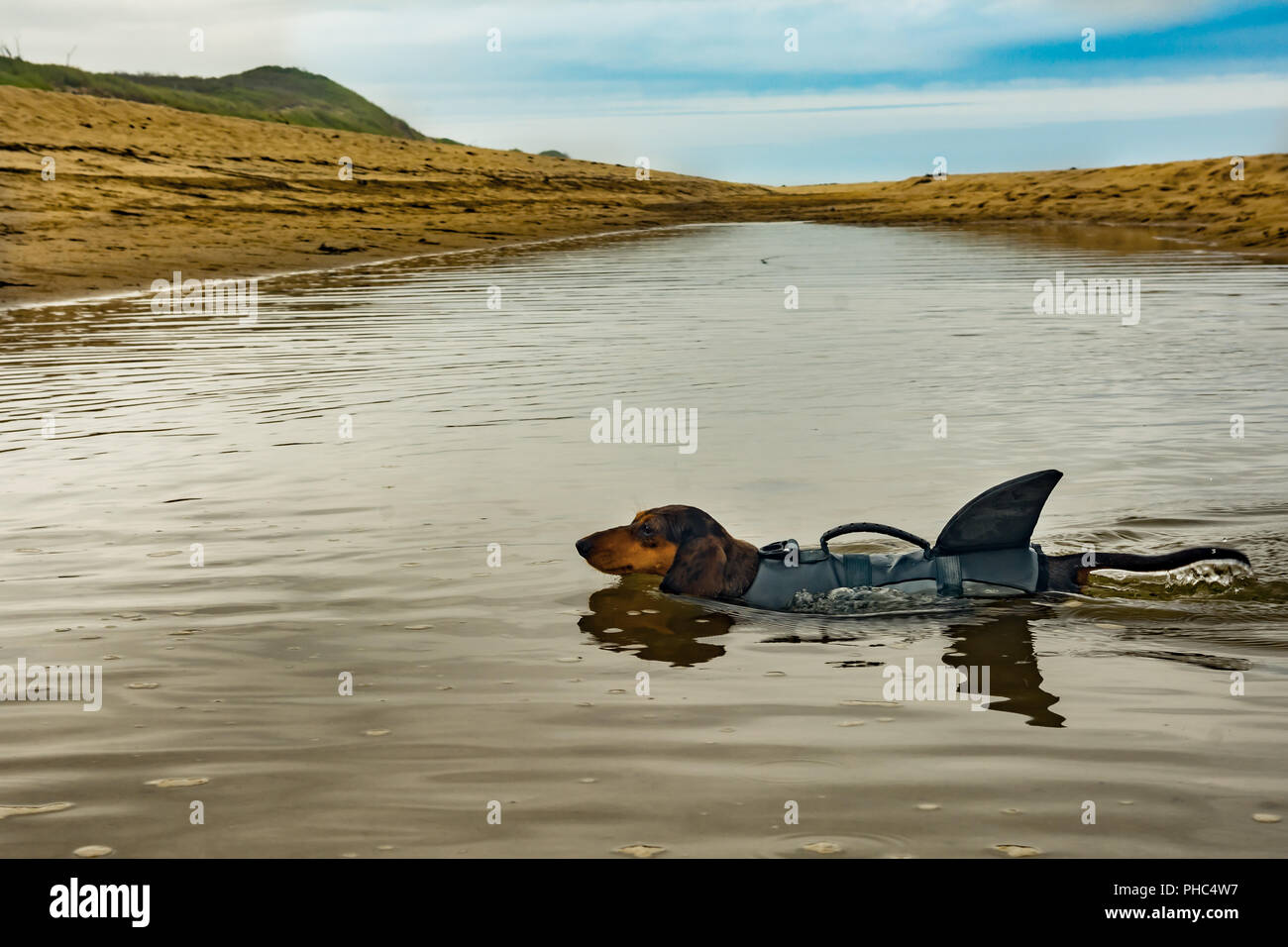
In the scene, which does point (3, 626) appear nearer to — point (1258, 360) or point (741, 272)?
point (1258, 360)

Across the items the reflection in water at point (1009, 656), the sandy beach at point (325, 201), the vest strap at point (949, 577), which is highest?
the sandy beach at point (325, 201)

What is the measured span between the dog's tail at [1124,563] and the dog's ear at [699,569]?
6.01 ft

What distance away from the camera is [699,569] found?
7309mm

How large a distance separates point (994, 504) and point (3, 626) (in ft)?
17.2

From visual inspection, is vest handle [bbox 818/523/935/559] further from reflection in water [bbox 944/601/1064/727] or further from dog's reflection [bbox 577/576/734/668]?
dog's reflection [bbox 577/576/734/668]

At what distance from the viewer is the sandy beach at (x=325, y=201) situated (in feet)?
109

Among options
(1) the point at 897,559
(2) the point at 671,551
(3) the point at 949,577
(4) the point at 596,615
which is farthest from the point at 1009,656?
(4) the point at 596,615

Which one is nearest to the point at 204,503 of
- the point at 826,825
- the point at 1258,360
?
the point at 826,825

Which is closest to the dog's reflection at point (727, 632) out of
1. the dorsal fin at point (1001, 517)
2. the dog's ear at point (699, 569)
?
the dog's ear at point (699, 569)

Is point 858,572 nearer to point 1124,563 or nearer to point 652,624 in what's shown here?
point 652,624

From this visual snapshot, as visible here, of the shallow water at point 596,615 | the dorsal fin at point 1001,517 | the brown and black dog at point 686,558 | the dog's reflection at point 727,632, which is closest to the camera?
the shallow water at point 596,615

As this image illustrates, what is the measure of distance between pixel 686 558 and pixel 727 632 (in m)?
0.60

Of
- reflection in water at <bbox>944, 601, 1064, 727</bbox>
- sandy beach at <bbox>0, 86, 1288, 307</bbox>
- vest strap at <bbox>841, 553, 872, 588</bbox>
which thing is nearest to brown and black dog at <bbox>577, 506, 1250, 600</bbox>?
reflection in water at <bbox>944, 601, 1064, 727</bbox>

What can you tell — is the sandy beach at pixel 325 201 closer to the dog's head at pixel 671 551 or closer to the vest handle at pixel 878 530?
the dog's head at pixel 671 551
